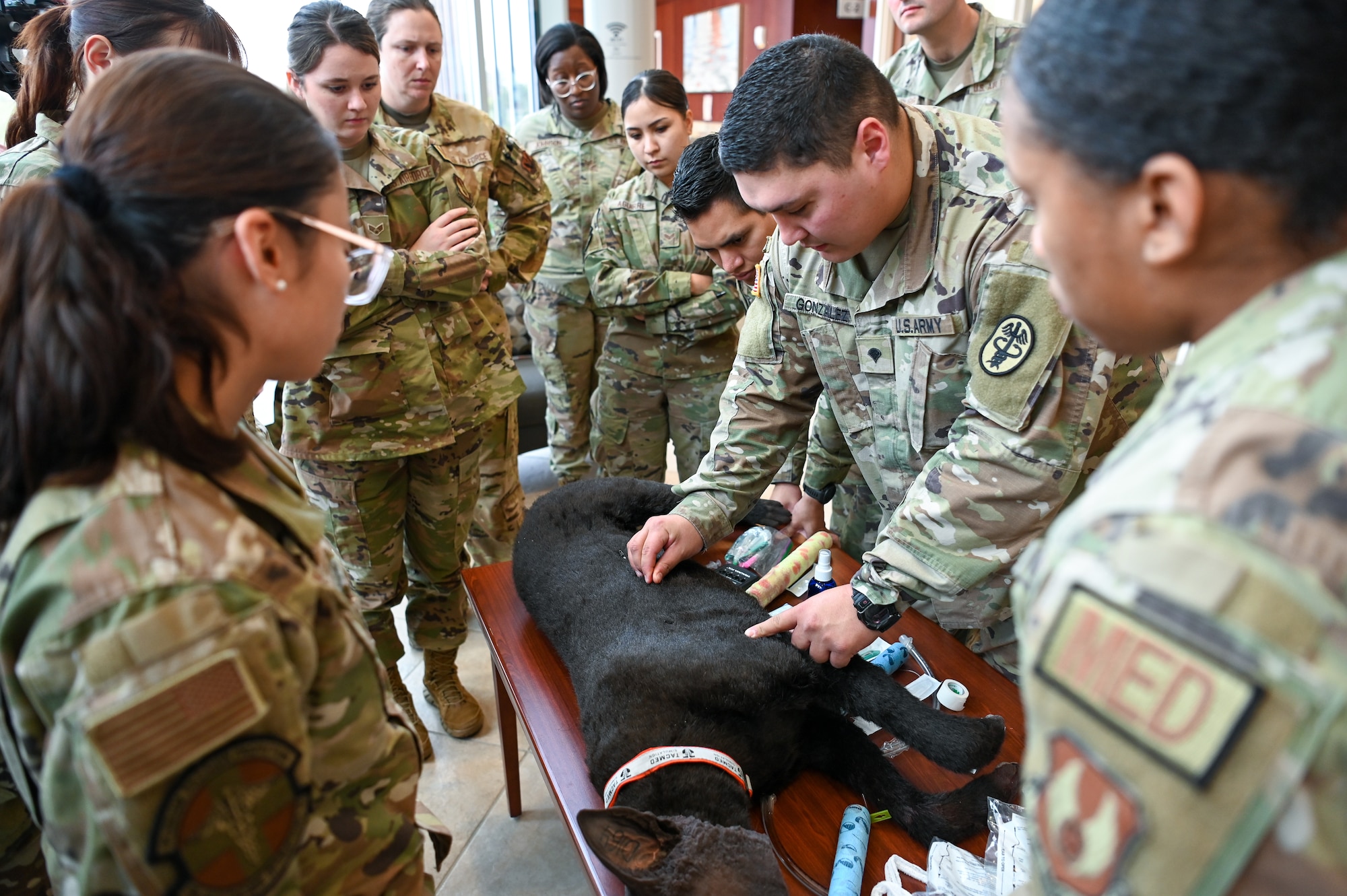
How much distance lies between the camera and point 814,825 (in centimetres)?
119

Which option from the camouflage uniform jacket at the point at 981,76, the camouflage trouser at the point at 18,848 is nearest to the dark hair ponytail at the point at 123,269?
the camouflage trouser at the point at 18,848

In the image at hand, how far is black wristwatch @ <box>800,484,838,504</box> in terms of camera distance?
200cm

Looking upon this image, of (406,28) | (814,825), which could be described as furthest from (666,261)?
(814,825)

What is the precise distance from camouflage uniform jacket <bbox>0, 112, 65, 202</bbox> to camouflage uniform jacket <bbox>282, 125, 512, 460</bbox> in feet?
1.89

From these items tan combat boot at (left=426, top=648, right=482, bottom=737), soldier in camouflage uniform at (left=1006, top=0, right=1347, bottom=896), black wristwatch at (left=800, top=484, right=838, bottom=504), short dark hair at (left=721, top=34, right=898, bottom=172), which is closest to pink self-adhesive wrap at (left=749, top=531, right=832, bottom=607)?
black wristwatch at (left=800, top=484, right=838, bottom=504)

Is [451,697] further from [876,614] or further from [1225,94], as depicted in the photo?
[1225,94]

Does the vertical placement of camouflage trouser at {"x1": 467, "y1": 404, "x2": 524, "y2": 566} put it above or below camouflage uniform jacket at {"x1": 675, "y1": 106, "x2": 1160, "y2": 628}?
below

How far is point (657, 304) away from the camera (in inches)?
119

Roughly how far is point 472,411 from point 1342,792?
2.03 m

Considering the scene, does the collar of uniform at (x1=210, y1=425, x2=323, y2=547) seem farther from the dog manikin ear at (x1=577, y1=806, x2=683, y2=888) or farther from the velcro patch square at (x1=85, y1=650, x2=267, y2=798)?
the dog manikin ear at (x1=577, y1=806, x2=683, y2=888)

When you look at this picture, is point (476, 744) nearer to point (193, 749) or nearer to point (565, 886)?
point (565, 886)

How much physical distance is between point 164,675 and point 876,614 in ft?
3.29

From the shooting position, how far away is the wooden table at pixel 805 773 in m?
1.12

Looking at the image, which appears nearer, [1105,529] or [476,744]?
[1105,529]
